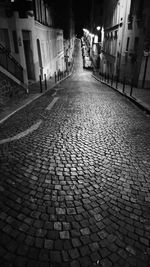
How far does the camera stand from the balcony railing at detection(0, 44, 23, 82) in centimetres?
1129

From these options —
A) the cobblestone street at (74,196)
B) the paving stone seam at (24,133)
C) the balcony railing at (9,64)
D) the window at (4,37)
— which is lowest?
the cobblestone street at (74,196)

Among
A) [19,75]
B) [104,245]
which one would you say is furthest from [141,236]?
[19,75]

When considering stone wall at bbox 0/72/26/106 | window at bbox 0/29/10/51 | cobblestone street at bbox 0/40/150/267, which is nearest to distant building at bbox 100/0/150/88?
stone wall at bbox 0/72/26/106

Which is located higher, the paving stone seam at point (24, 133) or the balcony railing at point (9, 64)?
the balcony railing at point (9, 64)

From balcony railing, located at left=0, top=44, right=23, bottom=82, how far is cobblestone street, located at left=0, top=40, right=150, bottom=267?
655 centimetres

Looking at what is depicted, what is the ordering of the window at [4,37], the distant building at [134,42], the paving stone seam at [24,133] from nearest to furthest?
1. the paving stone seam at [24,133]
2. the window at [4,37]
3. the distant building at [134,42]

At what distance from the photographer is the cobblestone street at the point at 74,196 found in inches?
99.9

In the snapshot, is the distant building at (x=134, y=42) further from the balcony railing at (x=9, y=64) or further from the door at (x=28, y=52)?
the door at (x=28, y=52)

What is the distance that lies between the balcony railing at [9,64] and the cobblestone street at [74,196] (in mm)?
6554

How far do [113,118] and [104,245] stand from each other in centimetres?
599

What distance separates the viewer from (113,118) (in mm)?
8008

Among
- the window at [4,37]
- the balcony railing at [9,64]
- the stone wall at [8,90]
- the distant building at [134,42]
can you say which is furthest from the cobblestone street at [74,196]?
the window at [4,37]

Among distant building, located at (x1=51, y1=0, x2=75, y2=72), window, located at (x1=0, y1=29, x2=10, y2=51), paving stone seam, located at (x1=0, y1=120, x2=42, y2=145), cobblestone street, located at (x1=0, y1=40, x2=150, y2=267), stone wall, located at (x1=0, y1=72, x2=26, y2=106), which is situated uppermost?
distant building, located at (x1=51, y1=0, x2=75, y2=72)

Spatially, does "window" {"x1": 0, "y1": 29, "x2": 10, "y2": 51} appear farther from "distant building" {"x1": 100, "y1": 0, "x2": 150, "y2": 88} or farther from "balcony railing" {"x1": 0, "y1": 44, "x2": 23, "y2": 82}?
"distant building" {"x1": 100, "y1": 0, "x2": 150, "y2": 88}
